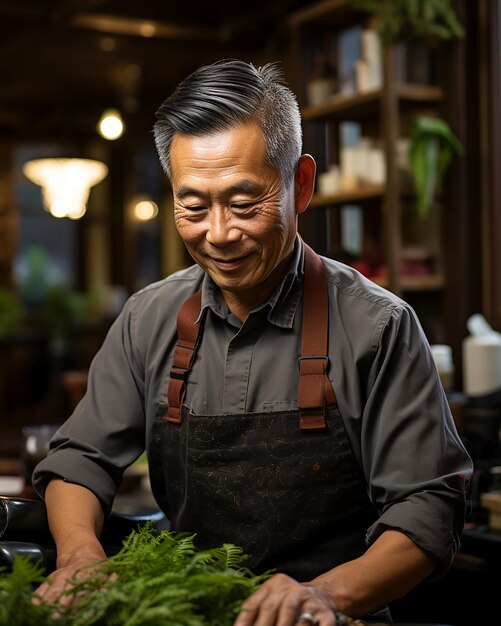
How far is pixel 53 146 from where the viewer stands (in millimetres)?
12508

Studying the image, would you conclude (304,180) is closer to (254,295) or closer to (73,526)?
(254,295)

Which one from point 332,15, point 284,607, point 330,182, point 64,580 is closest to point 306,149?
point 330,182

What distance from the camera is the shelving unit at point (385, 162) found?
414cm

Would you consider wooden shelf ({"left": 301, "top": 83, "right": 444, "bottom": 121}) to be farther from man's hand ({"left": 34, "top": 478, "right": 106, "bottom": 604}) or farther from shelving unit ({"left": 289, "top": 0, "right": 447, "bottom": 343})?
man's hand ({"left": 34, "top": 478, "right": 106, "bottom": 604})

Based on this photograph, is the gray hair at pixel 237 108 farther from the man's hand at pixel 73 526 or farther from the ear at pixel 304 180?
the man's hand at pixel 73 526

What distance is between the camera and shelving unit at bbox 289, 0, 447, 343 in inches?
163

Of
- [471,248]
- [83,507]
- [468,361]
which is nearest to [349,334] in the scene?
[83,507]

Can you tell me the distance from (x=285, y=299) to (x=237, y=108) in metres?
0.40

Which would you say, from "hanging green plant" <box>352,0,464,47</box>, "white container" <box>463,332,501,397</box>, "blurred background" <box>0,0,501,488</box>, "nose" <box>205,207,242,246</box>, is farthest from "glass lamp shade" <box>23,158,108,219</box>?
"nose" <box>205,207,242,246</box>

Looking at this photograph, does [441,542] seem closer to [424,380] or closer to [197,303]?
[424,380]

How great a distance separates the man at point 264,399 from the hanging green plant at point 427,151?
217cm

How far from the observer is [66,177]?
24.1ft

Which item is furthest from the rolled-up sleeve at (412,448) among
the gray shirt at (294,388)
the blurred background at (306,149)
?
the blurred background at (306,149)

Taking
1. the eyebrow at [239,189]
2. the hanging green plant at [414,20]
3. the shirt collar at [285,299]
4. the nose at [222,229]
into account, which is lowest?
the shirt collar at [285,299]
